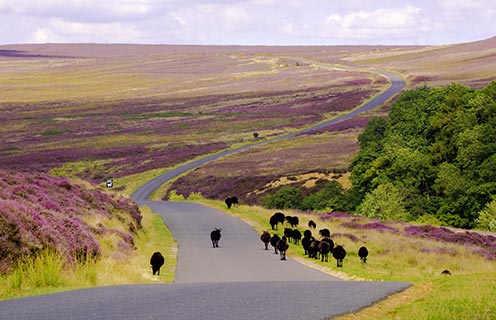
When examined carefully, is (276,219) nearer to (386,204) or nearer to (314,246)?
(314,246)

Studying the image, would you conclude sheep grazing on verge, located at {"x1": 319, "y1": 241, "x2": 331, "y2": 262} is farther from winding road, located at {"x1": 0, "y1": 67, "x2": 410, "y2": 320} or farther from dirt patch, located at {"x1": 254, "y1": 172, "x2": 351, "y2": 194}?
dirt patch, located at {"x1": 254, "y1": 172, "x2": 351, "y2": 194}

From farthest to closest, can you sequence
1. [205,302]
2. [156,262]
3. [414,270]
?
[414,270] < [156,262] < [205,302]

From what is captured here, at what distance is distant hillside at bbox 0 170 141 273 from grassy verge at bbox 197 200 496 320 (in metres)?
7.58

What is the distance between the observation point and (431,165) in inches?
2163

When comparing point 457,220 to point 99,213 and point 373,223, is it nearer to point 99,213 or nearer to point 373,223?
point 373,223

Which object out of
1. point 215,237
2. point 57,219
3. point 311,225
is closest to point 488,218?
point 311,225

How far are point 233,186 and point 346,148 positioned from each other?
2463 cm

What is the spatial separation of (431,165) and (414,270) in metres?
28.0

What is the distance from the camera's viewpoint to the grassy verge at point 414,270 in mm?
12664

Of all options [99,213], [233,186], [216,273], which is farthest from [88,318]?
[233,186]

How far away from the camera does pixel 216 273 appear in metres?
25.0

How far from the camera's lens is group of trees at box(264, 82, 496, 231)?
162 feet

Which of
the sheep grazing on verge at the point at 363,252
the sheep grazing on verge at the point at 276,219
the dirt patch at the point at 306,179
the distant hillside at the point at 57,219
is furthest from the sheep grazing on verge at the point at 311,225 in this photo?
the dirt patch at the point at 306,179

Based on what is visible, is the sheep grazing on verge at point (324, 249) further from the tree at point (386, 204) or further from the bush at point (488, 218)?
the tree at point (386, 204)
